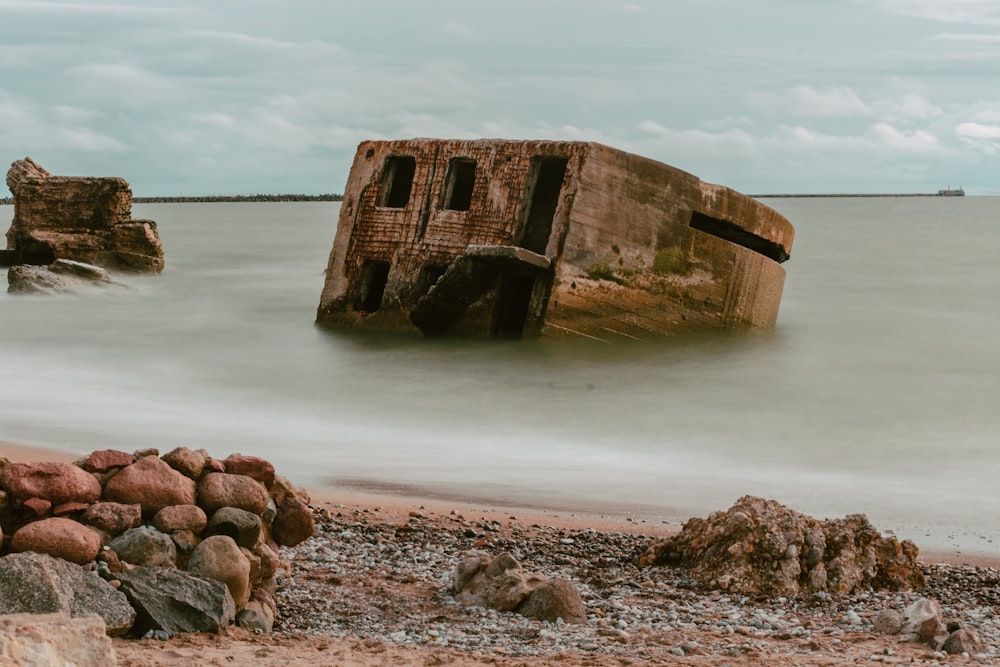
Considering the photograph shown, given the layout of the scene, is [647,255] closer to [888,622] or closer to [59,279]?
[888,622]

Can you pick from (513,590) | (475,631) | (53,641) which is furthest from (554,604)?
(53,641)

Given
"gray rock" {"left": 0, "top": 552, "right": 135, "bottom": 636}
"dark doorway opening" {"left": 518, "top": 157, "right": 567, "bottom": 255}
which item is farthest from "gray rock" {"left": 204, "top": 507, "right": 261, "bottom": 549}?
"dark doorway opening" {"left": 518, "top": 157, "right": 567, "bottom": 255}

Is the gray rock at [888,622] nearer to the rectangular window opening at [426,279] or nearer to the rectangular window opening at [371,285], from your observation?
the rectangular window opening at [426,279]

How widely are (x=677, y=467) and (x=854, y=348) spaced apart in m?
7.27

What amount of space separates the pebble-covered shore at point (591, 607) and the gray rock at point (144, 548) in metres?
0.48

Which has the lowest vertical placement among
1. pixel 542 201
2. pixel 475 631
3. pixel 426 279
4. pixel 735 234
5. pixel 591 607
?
pixel 475 631

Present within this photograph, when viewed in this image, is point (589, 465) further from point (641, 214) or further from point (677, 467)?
point (641, 214)

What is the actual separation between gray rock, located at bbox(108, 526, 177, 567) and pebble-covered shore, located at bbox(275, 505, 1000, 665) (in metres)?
0.48

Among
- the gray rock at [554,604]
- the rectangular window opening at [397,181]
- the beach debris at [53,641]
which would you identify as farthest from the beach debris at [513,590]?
the rectangular window opening at [397,181]

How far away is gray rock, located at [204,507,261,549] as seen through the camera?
454 centimetres

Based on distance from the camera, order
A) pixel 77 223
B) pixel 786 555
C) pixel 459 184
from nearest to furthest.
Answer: pixel 786 555 < pixel 459 184 < pixel 77 223

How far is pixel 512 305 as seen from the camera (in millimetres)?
12977

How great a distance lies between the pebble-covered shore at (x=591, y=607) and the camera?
413cm

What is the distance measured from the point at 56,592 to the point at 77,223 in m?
20.1
